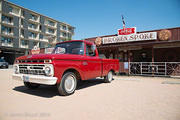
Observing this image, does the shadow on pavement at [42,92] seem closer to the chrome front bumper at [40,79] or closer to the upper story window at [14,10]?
the chrome front bumper at [40,79]

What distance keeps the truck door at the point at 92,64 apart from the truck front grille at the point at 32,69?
1864 millimetres

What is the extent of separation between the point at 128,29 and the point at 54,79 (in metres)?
10.2

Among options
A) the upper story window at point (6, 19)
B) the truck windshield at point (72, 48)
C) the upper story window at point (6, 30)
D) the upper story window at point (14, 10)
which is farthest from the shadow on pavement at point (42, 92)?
the upper story window at point (14, 10)

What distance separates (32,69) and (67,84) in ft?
4.27

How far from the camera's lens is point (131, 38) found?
10961mm

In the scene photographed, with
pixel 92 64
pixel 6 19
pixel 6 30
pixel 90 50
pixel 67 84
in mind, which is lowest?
pixel 67 84

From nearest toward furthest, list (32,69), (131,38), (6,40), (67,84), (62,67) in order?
(62,67) → (32,69) → (67,84) → (131,38) → (6,40)

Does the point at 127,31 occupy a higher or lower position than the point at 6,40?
lower

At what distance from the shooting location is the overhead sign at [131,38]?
10062 mm

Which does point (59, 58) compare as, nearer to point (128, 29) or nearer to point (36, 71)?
point (36, 71)

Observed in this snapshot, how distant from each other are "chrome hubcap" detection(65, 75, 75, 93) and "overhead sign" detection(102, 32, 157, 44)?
878 centimetres

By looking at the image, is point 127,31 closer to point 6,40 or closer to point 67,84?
point 67,84

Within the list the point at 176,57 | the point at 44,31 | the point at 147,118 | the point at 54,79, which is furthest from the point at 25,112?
the point at 44,31

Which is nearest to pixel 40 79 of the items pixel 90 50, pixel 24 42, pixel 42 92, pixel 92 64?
pixel 42 92
